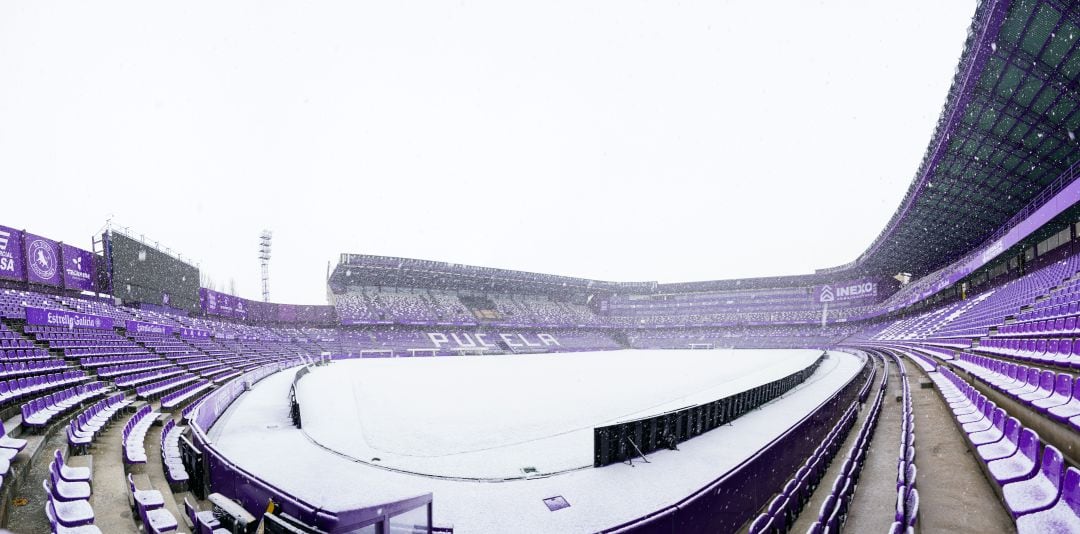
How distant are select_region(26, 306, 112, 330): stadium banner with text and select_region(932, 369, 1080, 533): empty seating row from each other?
85.2ft

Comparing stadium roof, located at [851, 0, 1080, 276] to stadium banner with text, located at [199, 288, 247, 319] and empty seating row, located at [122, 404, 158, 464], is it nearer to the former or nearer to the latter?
empty seating row, located at [122, 404, 158, 464]

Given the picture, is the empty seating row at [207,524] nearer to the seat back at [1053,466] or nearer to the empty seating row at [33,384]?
the empty seating row at [33,384]

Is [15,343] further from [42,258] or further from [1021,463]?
[1021,463]

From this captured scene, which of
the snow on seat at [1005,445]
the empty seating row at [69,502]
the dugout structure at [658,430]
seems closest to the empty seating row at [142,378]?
the empty seating row at [69,502]

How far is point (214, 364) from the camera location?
2362 cm

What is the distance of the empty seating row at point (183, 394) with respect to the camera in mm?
13388

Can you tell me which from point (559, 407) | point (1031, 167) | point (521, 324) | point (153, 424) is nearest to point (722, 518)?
point (559, 407)

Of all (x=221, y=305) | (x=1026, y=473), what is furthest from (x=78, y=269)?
(x=1026, y=473)

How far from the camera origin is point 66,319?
19.0 meters

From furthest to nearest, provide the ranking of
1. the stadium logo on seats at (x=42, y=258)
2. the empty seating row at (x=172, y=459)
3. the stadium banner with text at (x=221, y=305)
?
the stadium banner with text at (x=221, y=305) → the stadium logo on seats at (x=42, y=258) → the empty seating row at (x=172, y=459)

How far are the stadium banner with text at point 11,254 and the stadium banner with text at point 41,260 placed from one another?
31 cm

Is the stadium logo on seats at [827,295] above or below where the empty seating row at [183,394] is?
below

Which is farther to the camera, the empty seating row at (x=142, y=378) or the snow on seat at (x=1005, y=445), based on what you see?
the empty seating row at (x=142, y=378)

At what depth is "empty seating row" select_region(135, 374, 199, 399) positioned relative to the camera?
14000 mm
